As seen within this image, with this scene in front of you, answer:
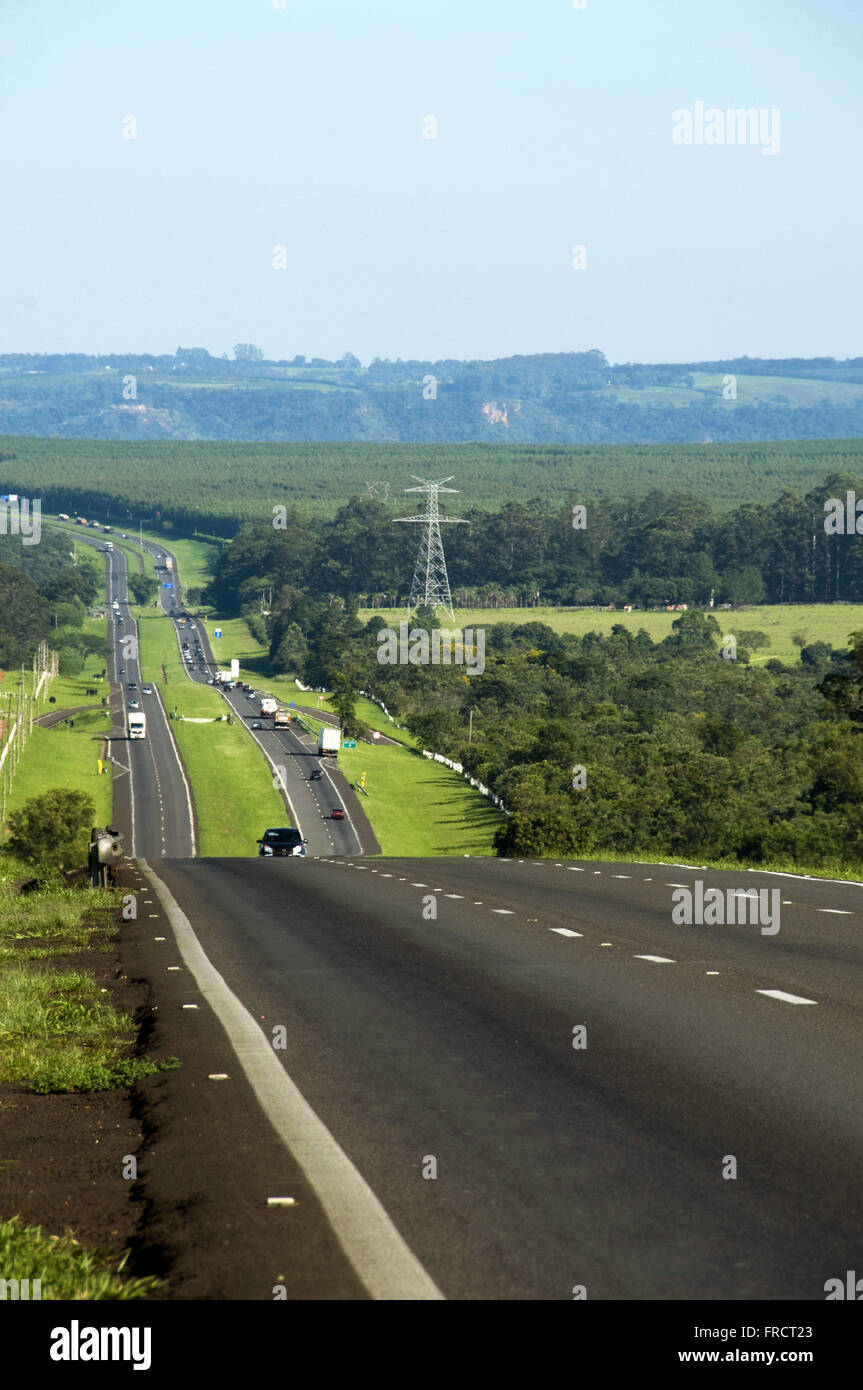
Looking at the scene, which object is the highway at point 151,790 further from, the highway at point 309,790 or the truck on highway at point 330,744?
the truck on highway at point 330,744

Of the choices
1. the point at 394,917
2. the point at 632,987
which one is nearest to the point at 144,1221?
the point at 632,987

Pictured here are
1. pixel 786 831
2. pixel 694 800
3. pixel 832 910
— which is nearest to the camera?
pixel 832 910

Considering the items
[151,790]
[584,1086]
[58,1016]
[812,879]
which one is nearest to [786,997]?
[584,1086]

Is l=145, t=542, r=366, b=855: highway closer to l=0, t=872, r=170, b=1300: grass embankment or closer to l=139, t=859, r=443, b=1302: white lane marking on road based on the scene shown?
l=0, t=872, r=170, b=1300: grass embankment

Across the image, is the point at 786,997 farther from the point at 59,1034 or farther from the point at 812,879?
the point at 812,879

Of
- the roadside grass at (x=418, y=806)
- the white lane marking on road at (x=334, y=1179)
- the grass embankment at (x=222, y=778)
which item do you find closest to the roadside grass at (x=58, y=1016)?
the white lane marking on road at (x=334, y=1179)

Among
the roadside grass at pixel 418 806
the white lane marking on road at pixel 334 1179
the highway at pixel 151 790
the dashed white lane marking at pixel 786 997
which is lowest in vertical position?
the roadside grass at pixel 418 806
